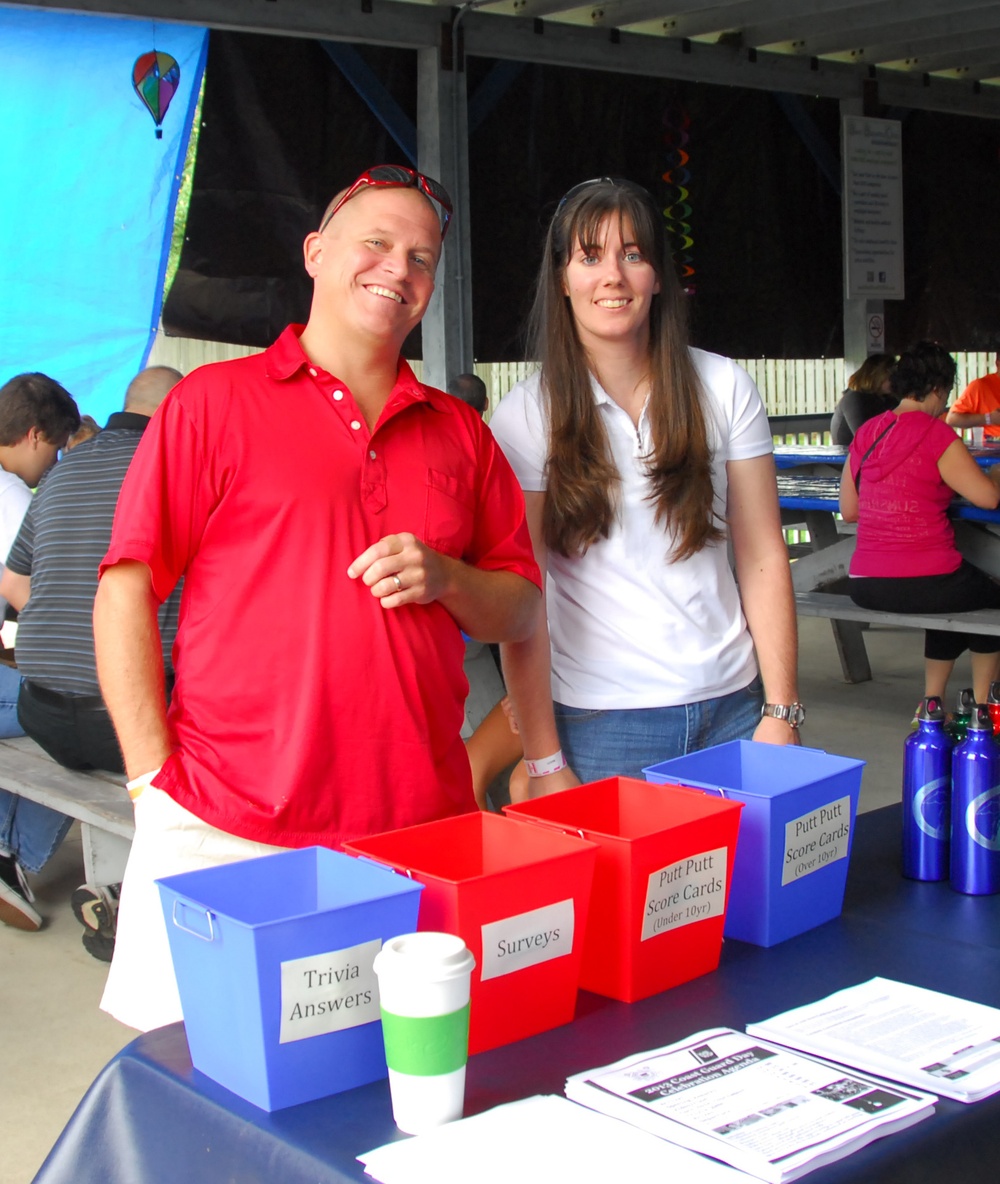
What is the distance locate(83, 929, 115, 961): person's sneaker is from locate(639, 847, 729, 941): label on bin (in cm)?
240

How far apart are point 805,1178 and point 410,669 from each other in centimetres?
81

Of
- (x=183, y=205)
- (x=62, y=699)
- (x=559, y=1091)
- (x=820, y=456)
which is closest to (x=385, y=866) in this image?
(x=559, y=1091)

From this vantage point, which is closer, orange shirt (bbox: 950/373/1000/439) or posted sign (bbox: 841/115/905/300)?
orange shirt (bbox: 950/373/1000/439)

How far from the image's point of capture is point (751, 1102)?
1.21 meters

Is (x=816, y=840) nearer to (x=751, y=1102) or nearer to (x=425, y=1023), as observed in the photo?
(x=751, y=1102)

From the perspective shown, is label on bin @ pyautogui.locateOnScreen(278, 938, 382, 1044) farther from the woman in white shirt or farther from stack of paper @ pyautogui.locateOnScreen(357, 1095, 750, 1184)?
the woman in white shirt

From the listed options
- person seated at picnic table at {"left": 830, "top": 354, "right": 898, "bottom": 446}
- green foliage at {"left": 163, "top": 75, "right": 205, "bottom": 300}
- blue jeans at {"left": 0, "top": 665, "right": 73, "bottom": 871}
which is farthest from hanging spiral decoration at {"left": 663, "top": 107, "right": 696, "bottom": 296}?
blue jeans at {"left": 0, "top": 665, "right": 73, "bottom": 871}

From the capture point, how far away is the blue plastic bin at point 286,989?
1166 millimetres

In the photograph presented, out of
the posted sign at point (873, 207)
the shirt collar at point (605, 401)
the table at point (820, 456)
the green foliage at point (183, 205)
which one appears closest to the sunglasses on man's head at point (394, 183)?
the shirt collar at point (605, 401)

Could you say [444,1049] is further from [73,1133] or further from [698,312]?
[698,312]

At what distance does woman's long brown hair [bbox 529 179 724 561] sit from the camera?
204 centimetres

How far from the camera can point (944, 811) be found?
1.80m

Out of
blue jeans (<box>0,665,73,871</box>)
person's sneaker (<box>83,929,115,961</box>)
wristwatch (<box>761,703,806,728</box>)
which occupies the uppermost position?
wristwatch (<box>761,703,806,728</box>)

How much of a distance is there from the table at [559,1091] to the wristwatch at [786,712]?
49 cm
